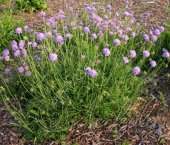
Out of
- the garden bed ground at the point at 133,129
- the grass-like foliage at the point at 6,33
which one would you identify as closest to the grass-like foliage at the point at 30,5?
the grass-like foliage at the point at 6,33

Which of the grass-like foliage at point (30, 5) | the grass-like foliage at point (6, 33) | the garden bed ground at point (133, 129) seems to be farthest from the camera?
the grass-like foliage at point (30, 5)

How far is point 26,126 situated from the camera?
8.49 ft

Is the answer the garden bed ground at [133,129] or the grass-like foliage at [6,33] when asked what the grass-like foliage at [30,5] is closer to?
the grass-like foliage at [6,33]

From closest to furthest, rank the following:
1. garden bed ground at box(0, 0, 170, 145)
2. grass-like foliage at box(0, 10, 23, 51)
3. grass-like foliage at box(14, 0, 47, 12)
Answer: garden bed ground at box(0, 0, 170, 145), grass-like foliage at box(0, 10, 23, 51), grass-like foliage at box(14, 0, 47, 12)

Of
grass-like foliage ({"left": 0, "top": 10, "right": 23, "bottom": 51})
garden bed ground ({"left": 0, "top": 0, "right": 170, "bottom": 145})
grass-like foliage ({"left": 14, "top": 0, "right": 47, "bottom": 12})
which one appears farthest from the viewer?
grass-like foliage ({"left": 14, "top": 0, "right": 47, "bottom": 12})

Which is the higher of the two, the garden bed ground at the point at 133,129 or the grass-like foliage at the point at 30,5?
the grass-like foliage at the point at 30,5

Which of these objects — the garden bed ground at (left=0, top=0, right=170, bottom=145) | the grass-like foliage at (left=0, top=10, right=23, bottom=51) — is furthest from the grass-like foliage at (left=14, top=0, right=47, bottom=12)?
the garden bed ground at (left=0, top=0, right=170, bottom=145)

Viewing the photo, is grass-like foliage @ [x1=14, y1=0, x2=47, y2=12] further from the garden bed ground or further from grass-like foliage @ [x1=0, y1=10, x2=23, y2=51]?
the garden bed ground

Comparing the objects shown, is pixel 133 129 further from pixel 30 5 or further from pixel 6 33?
pixel 30 5

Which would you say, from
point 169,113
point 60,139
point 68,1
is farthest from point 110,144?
point 68,1

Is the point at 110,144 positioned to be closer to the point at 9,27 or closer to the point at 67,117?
the point at 67,117

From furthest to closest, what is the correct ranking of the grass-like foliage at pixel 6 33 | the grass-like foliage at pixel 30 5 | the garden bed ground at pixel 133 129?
the grass-like foliage at pixel 30 5
the grass-like foliage at pixel 6 33
the garden bed ground at pixel 133 129

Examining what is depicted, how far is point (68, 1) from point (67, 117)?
3556 millimetres

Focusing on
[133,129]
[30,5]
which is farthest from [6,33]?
[133,129]
